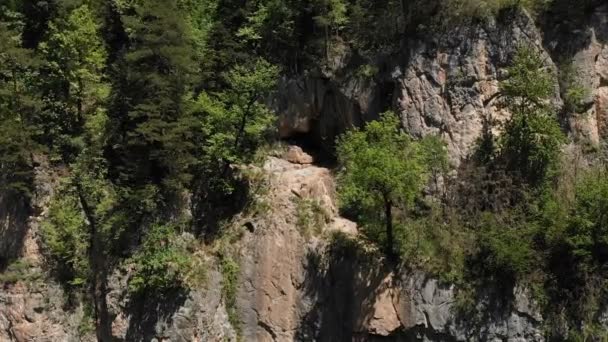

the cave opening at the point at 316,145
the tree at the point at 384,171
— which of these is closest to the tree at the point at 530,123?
the tree at the point at 384,171

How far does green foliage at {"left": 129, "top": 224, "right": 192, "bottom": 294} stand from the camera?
22.2 m

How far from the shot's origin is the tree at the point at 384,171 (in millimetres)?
19844

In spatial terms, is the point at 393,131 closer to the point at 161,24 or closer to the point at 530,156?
the point at 530,156

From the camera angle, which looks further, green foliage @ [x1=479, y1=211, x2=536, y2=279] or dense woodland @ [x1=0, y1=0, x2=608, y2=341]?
dense woodland @ [x1=0, y1=0, x2=608, y2=341]

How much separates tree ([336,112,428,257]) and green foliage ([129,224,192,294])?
693 centimetres

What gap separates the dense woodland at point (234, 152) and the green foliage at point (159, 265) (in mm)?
63

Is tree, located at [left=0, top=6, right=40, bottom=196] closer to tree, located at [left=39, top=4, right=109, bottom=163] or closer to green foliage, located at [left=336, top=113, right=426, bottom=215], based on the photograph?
tree, located at [left=39, top=4, right=109, bottom=163]

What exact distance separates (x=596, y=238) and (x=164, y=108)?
16.5 meters

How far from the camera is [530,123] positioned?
21.5 meters

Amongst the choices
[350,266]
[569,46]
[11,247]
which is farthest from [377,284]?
[11,247]

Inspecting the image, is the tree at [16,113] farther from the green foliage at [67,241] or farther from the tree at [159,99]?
the tree at [159,99]

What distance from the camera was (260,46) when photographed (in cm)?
2627

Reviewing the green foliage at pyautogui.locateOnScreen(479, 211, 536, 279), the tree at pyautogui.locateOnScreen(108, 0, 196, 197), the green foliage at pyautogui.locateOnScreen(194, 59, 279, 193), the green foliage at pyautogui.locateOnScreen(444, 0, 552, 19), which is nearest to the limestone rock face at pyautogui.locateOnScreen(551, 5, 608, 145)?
the green foliage at pyautogui.locateOnScreen(444, 0, 552, 19)

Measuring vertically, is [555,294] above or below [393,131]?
below
